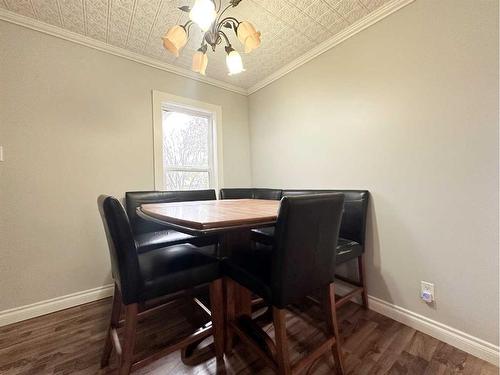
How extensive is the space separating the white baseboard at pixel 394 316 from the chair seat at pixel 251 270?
1.17 meters

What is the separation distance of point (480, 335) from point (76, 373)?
2315 millimetres

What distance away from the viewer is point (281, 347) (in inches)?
37.5

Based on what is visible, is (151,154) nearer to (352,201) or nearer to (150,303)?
(150,303)

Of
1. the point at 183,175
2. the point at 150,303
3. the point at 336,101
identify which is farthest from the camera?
the point at 183,175

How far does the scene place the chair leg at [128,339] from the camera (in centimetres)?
100

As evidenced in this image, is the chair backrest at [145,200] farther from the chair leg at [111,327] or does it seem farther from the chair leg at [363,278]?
the chair leg at [363,278]

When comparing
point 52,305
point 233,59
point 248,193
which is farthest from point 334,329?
point 52,305

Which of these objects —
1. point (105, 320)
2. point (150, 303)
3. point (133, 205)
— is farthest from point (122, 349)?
point (133, 205)

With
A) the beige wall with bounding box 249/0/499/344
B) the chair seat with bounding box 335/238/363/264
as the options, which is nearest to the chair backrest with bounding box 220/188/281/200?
the beige wall with bounding box 249/0/499/344

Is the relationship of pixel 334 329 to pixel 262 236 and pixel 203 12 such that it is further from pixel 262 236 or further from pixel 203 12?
pixel 203 12

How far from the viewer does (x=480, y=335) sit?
4.34 ft

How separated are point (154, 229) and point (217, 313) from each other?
1222 mm

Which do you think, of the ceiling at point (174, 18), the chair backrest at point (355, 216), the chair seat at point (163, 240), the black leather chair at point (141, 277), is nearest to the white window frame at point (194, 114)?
the ceiling at point (174, 18)

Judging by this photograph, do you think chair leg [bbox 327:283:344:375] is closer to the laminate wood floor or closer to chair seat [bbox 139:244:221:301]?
the laminate wood floor
